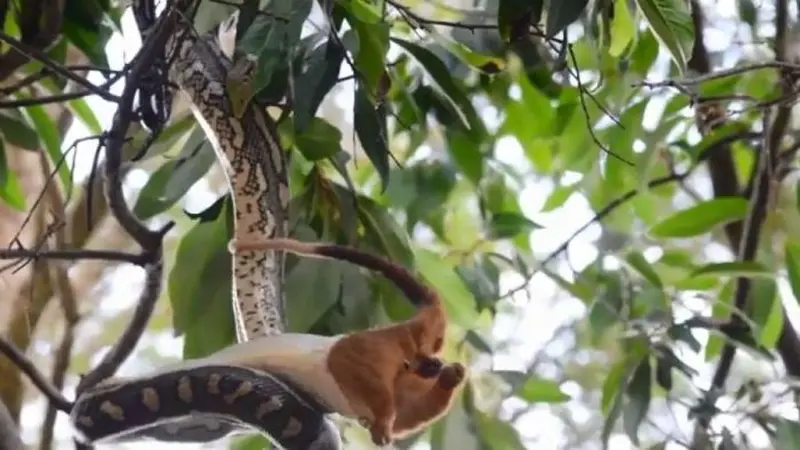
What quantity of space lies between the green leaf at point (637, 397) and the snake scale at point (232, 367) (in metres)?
0.41

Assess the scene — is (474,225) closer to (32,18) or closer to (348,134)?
(348,134)

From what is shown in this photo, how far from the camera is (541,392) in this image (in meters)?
0.84

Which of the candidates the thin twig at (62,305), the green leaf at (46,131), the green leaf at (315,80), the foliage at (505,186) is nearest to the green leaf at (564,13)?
the foliage at (505,186)

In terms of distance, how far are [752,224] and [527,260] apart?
0.21m

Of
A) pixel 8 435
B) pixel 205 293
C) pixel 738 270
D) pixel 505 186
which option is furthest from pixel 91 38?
pixel 738 270

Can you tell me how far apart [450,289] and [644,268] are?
9.1 inches

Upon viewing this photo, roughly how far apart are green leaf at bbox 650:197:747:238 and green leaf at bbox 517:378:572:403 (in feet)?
0.51

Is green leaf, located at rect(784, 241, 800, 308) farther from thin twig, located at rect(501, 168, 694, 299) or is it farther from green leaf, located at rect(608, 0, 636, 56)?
green leaf, located at rect(608, 0, 636, 56)

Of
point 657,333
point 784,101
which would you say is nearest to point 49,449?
point 657,333

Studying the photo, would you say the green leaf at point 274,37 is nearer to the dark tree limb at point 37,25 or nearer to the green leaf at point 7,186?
the dark tree limb at point 37,25

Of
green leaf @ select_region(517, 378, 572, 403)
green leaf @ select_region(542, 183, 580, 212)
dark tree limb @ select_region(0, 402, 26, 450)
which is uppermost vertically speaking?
dark tree limb @ select_region(0, 402, 26, 450)

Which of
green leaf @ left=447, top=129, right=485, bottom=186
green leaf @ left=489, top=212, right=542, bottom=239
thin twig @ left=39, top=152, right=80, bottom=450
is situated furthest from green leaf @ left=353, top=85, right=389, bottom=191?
thin twig @ left=39, top=152, right=80, bottom=450

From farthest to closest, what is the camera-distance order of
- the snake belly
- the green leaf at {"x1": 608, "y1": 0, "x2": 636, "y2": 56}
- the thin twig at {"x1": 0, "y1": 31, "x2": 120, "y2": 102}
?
the green leaf at {"x1": 608, "y1": 0, "x2": 636, "y2": 56}, the thin twig at {"x1": 0, "y1": 31, "x2": 120, "y2": 102}, the snake belly

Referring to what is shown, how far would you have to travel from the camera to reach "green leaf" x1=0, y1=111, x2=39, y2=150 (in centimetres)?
71
